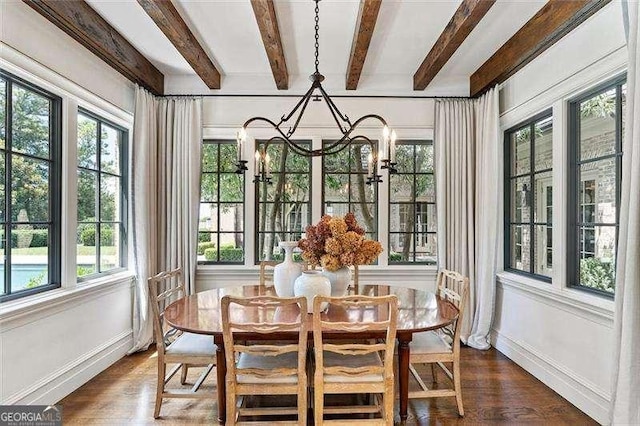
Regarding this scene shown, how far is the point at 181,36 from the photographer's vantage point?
2.92 m

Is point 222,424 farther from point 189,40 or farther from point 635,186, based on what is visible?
point 189,40

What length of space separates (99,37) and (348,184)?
104 inches

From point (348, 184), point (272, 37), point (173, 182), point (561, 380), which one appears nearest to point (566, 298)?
point (561, 380)

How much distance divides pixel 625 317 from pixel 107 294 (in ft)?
12.1

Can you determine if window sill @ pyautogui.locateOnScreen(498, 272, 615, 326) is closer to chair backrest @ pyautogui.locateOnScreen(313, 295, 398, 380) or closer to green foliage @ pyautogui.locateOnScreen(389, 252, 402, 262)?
green foliage @ pyautogui.locateOnScreen(389, 252, 402, 262)

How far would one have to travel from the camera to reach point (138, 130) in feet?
11.8

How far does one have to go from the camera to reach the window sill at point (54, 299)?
7.30ft

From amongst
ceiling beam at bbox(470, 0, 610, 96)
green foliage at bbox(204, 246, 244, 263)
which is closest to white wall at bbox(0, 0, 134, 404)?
green foliage at bbox(204, 246, 244, 263)

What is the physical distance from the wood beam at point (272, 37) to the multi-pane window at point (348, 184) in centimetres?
99

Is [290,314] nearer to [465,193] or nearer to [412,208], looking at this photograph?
[412,208]

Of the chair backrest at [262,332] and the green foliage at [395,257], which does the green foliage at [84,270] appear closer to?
the chair backrest at [262,332]

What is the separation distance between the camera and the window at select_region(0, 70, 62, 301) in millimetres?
2320

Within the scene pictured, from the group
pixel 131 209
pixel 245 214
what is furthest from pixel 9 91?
pixel 245 214

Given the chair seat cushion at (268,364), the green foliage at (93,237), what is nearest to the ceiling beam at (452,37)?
the chair seat cushion at (268,364)
